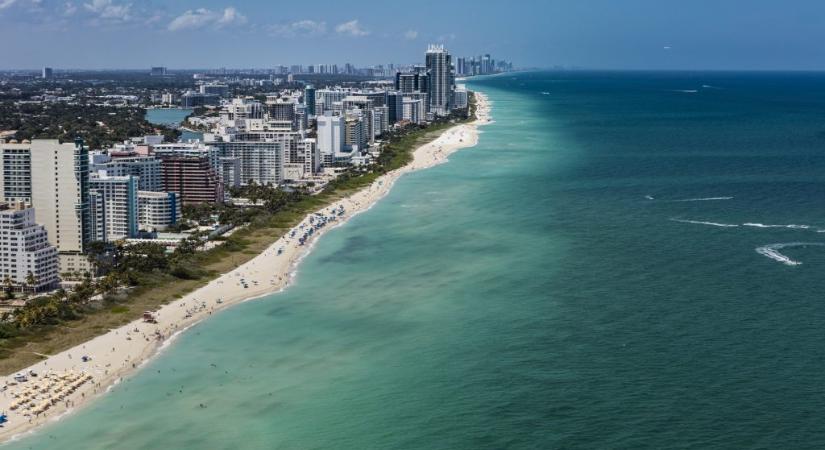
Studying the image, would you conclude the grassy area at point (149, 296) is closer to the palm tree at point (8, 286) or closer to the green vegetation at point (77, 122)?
the palm tree at point (8, 286)

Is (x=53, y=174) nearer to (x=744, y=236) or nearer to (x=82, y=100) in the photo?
(x=744, y=236)

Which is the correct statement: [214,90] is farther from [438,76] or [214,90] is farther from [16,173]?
[16,173]

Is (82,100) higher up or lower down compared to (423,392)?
higher up

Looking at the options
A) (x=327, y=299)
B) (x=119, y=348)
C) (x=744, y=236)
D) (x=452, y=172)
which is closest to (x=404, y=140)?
(x=452, y=172)

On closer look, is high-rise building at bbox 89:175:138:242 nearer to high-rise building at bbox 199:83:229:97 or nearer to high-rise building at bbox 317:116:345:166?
high-rise building at bbox 317:116:345:166

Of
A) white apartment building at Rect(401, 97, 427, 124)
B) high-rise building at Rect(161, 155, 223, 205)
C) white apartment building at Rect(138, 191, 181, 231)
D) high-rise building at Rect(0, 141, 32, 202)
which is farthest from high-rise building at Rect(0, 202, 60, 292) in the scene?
white apartment building at Rect(401, 97, 427, 124)

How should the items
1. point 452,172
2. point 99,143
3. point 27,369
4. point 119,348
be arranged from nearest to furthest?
point 27,369
point 119,348
point 452,172
point 99,143

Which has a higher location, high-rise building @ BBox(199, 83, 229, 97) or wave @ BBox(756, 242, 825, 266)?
high-rise building @ BBox(199, 83, 229, 97)
